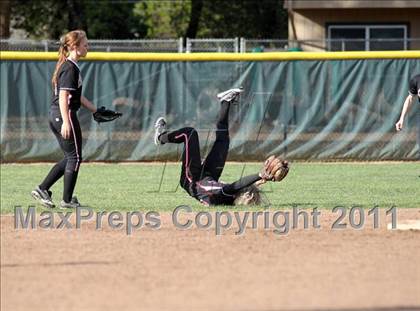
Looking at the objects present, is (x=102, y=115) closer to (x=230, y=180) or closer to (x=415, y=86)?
(x=230, y=180)

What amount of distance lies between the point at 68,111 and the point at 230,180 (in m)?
4.77

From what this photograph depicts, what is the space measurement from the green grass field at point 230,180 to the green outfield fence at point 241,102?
41 centimetres

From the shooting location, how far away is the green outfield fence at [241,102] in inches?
720

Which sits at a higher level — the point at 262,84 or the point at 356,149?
the point at 262,84

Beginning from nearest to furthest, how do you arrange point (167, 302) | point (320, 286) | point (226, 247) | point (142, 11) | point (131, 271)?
point (167, 302), point (320, 286), point (131, 271), point (226, 247), point (142, 11)

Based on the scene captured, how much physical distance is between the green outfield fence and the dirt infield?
8349 mm

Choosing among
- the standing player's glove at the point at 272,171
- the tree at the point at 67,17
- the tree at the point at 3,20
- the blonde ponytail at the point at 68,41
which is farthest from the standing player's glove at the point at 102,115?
the tree at the point at 67,17

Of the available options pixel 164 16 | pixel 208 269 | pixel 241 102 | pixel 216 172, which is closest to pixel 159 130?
pixel 216 172

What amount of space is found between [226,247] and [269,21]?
105 ft

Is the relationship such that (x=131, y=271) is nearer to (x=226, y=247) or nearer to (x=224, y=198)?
(x=226, y=247)

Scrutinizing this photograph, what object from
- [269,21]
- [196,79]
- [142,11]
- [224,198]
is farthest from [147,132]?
[142,11]

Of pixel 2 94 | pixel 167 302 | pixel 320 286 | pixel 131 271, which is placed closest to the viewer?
pixel 167 302

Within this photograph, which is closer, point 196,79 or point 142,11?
point 196,79

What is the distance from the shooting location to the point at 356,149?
18.6 meters
